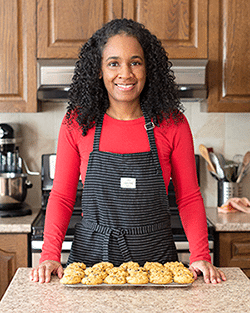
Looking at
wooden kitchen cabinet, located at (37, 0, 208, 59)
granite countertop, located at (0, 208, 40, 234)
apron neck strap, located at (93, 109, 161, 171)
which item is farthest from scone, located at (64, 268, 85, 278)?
wooden kitchen cabinet, located at (37, 0, 208, 59)

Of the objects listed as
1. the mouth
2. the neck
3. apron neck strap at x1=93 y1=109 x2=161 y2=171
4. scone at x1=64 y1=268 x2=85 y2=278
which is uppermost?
the mouth

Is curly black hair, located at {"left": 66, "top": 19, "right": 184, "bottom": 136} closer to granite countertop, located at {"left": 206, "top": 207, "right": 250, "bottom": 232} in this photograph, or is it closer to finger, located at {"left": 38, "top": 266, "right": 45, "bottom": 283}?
finger, located at {"left": 38, "top": 266, "right": 45, "bottom": 283}

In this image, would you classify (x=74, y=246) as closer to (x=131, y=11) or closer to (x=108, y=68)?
(x=108, y=68)

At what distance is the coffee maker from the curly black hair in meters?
0.95

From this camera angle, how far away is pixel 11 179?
2.28 metres

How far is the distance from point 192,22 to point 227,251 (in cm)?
127

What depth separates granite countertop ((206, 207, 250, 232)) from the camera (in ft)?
7.00

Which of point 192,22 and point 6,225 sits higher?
point 192,22

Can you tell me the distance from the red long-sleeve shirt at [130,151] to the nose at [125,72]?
0.19 meters

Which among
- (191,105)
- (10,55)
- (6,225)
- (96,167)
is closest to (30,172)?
(6,225)

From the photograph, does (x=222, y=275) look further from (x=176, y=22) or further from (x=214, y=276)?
(x=176, y=22)

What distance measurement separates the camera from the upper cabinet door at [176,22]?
2246 mm

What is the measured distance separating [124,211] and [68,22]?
1.28 m

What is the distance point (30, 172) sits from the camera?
2.65 metres
